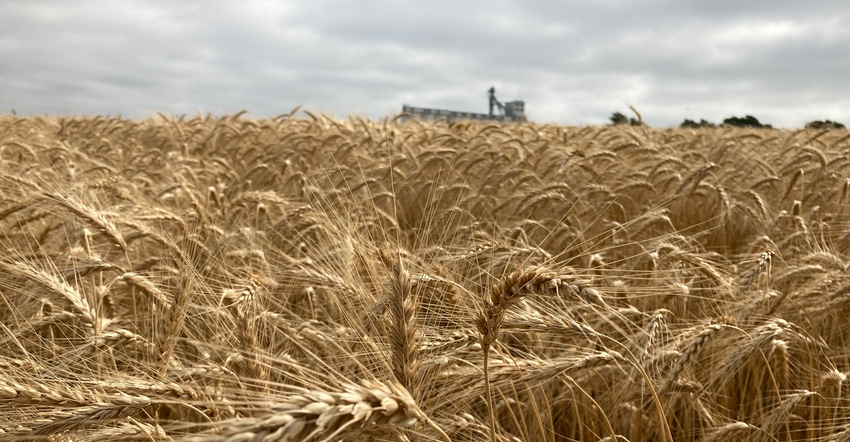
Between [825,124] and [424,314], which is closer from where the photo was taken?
[424,314]

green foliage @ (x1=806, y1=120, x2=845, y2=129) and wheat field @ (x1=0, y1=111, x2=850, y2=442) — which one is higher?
green foliage @ (x1=806, y1=120, x2=845, y2=129)

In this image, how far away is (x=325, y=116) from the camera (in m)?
10.9

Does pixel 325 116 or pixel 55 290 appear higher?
pixel 325 116

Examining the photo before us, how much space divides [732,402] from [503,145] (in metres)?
4.80

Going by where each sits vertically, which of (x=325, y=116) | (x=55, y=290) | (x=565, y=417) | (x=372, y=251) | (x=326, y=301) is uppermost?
(x=325, y=116)

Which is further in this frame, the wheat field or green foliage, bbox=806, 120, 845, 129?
green foliage, bbox=806, 120, 845, 129

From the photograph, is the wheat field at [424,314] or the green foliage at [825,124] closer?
the wheat field at [424,314]

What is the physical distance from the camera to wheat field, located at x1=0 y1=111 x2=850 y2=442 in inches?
52.0

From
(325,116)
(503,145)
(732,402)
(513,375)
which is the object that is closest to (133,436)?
(513,375)

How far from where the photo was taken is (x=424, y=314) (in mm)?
2510

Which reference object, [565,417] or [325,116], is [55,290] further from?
[325,116]

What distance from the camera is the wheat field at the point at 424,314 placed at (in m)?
1.32

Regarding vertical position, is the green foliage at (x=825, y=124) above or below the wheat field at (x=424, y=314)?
above

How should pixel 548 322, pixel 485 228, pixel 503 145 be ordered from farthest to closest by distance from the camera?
pixel 503 145, pixel 485 228, pixel 548 322
